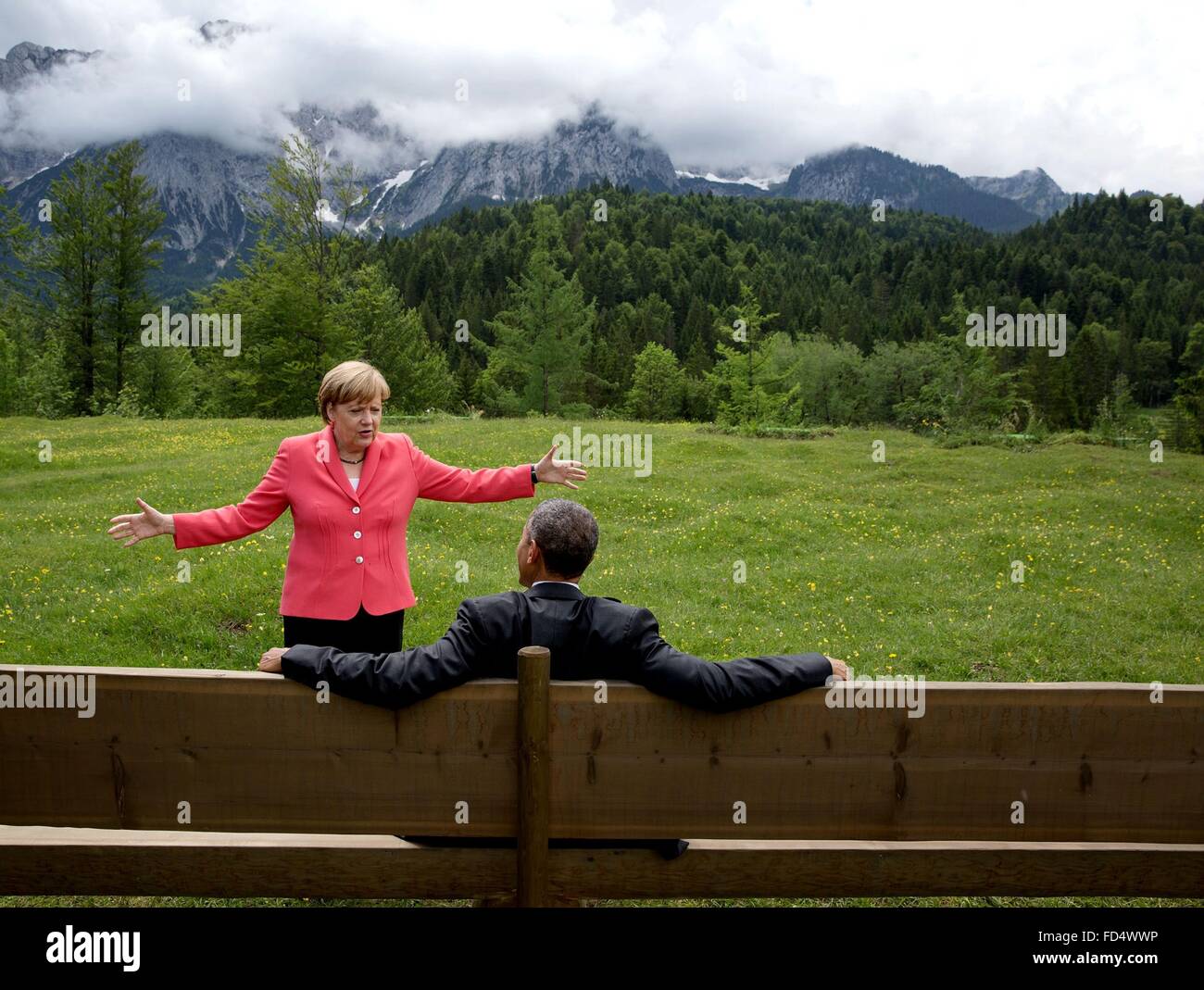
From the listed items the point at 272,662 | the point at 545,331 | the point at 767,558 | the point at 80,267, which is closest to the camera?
the point at 272,662

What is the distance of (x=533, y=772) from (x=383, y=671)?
66 cm

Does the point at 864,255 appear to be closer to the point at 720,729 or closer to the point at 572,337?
the point at 572,337

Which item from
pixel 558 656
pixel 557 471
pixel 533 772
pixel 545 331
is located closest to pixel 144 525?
pixel 557 471

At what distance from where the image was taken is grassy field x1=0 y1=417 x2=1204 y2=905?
10469mm

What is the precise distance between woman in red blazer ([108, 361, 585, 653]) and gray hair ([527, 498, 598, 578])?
152cm

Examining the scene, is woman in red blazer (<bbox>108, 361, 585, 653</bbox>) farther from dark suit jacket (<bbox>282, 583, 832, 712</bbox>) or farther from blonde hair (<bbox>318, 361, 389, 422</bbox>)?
dark suit jacket (<bbox>282, 583, 832, 712</bbox>)

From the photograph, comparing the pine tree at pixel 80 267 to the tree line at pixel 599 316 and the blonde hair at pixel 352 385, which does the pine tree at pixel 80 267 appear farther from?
the blonde hair at pixel 352 385

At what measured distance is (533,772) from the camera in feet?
10.4

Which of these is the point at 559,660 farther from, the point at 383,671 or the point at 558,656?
the point at 383,671

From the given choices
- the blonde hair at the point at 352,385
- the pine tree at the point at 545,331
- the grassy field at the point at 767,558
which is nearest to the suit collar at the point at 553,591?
the blonde hair at the point at 352,385

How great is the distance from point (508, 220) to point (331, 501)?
182m

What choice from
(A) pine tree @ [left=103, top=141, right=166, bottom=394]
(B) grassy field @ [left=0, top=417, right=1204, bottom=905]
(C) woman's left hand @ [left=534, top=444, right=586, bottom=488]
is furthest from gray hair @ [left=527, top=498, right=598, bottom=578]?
(A) pine tree @ [left=103, top=141, right=166, bottom=394]

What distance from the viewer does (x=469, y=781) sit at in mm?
3256

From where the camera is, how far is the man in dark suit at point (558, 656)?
312 centimetres
